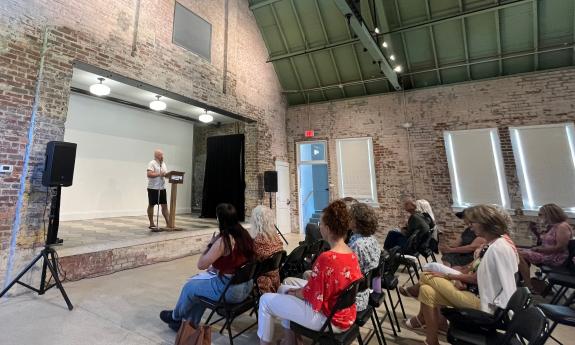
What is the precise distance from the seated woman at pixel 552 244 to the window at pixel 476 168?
289cm

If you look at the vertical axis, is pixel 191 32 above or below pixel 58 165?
above

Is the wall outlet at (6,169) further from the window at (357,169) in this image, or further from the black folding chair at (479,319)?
the window at (357,169)

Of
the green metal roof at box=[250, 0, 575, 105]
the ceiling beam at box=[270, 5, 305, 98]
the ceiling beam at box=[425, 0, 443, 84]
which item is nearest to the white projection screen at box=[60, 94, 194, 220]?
the ceiling beam at box=[270, 5, 305, 98]

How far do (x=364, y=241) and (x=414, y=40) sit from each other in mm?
6146

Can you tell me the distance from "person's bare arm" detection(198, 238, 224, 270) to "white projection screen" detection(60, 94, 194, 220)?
6.19 m

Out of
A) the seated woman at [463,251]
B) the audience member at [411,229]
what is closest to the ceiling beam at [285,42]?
the audience member at [411,229]

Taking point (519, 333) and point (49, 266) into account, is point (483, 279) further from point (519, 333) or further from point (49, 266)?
point (49, 266)

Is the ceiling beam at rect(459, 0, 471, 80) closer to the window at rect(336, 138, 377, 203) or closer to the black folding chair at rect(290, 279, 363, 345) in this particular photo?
the window at rect(336, 138, 377, 203)

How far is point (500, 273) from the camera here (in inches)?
70.5

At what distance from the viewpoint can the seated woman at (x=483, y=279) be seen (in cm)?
180

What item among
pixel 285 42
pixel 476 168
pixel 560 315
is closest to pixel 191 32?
pixel 285 42

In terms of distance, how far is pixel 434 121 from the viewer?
6805 mm

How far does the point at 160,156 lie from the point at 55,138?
191 cm

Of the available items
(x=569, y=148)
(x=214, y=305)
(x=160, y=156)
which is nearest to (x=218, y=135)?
(x=160, y=156)
